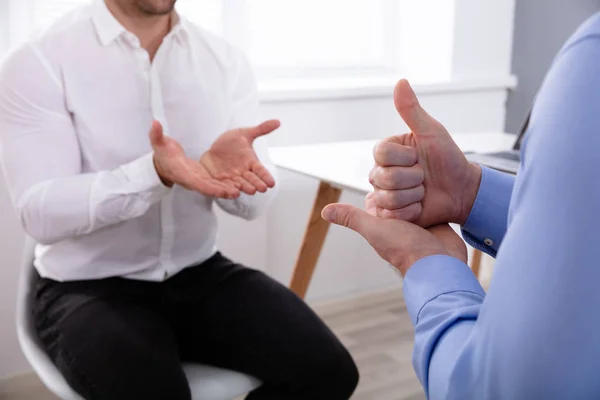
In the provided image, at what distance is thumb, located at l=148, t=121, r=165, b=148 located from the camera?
114cm

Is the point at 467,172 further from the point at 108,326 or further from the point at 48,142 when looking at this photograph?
the point at 48,142

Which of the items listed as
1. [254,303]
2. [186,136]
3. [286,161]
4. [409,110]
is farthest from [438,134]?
[286,161]

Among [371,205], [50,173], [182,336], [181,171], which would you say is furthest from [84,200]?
[371,205]

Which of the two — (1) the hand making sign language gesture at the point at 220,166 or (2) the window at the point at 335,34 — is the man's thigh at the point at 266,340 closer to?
(1) the hand making sign language gesture at the point at 220,166

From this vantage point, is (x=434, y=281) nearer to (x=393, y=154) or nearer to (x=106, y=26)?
(x=393, y=154)

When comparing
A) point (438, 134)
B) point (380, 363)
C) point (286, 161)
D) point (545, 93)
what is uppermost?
point (545, 93)

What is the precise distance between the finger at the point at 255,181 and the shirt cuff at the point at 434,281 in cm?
54

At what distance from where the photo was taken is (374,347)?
2.16 meters

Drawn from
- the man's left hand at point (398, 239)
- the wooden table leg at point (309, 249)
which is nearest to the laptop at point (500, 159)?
the wooden table leg at point (309, 249)

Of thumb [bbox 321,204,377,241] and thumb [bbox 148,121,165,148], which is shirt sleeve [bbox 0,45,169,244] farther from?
thumb [bbox 321,204,377,241]

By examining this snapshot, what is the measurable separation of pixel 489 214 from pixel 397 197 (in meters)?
0.14

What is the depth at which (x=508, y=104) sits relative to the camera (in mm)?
2650

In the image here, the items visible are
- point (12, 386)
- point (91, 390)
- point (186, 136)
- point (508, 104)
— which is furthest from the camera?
point (508, 104)

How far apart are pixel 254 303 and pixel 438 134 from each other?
548 mm
